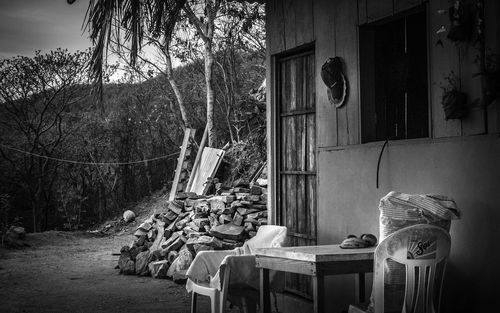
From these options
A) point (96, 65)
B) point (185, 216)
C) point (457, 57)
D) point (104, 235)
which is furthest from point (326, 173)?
point (104, 235)

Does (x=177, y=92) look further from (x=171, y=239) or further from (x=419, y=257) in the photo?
(x=419, y=257)

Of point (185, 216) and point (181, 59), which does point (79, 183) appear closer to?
point (181, 59)

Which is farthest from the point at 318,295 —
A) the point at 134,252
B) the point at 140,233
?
the point at 140,233

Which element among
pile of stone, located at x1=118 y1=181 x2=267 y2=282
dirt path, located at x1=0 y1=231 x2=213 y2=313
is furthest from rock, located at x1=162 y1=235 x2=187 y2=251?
dirt path, located at x1=0 y1=231 x2=213 y2=313

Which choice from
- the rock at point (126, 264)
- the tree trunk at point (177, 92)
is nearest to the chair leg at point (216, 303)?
the rock at point (126, 264)

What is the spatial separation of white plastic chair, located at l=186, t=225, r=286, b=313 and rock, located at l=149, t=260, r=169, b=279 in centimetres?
382

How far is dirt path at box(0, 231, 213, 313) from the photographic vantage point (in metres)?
7.38

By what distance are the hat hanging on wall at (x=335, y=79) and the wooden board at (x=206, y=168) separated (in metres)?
7.59

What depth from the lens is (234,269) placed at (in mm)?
5086

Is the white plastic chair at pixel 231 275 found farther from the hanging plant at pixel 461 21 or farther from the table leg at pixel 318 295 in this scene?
the hanging plant at pixel 461 21

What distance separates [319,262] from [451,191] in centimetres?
108

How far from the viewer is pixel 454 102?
4055mm

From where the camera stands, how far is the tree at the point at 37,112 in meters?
16.5

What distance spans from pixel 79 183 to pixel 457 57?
15051 millimetres
